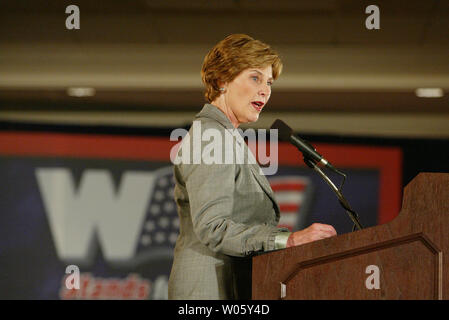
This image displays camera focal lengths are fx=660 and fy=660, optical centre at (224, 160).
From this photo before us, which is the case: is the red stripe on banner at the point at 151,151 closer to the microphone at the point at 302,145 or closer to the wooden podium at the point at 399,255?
the microphone at the point at 302,145

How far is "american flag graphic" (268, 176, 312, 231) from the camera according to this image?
5.20 m

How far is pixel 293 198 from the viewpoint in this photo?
525 cm

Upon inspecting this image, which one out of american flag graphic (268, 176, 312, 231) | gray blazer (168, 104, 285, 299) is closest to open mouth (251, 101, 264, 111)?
gray blazer (168, 104, 285, 299)

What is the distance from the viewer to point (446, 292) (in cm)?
132

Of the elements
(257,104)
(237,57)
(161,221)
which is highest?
(161,221)

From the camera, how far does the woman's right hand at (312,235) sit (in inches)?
56.4

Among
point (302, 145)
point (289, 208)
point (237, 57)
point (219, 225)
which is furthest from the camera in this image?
point (289, 208)

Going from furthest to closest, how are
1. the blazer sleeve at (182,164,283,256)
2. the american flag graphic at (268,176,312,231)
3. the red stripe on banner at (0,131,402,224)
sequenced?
the red stripe on banner at (0,131,402,224) → the american flag graphic at (268,176,312,231) → the blazer sleeve at (182,164,283,256)

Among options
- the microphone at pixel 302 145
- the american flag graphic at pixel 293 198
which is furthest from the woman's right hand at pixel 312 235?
the american flag graphic at pixel 293 198

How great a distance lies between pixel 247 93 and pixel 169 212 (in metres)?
3.62

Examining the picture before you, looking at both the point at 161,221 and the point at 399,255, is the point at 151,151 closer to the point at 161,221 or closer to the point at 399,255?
the point at 161,221

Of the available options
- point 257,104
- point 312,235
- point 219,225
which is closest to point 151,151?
point 257,104

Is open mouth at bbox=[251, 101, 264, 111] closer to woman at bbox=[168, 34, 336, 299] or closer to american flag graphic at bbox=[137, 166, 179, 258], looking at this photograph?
woman at bbox=[168, 34, 336, 299]
